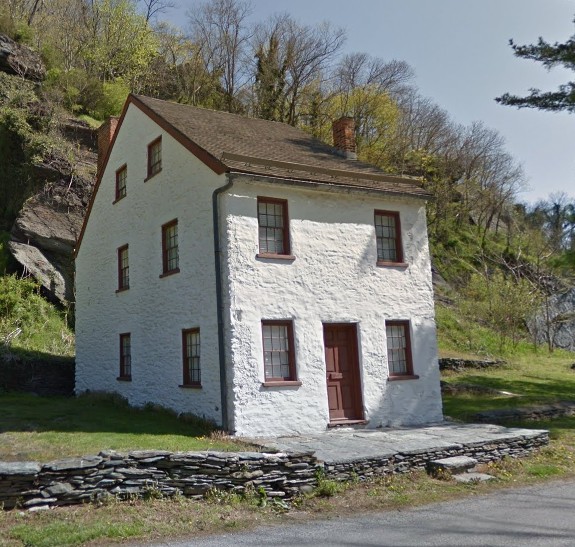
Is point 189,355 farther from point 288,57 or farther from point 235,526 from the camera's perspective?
point 288,57

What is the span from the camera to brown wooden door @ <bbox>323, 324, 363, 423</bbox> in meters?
14.2

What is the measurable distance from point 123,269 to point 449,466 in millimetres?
11897

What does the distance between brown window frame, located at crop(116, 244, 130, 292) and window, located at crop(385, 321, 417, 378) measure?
8161 millimetres

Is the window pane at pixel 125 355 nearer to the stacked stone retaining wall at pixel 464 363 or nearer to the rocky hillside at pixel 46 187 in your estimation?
the rocky hillside at pixel 46 187

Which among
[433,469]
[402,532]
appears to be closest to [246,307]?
[433,469]

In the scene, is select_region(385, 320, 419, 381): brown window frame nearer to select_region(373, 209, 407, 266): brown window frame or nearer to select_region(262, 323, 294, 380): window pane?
select_region(373, 209, 407, 266): brown window frame

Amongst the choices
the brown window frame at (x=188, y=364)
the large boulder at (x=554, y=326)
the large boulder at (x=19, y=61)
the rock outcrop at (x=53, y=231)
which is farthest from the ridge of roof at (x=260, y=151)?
the large boulder at (x=554, y=326)

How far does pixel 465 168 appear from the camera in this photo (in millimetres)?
46500

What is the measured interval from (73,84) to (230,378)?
26.9m

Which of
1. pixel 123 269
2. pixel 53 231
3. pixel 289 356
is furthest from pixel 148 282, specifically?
pixel 53 231

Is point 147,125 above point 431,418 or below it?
above

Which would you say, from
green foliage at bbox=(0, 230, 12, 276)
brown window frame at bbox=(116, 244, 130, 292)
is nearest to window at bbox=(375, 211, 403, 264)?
brown window frame at bbox=(116, 244, 130, 292)

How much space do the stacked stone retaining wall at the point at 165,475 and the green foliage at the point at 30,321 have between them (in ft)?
46.5

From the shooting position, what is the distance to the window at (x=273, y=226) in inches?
552
